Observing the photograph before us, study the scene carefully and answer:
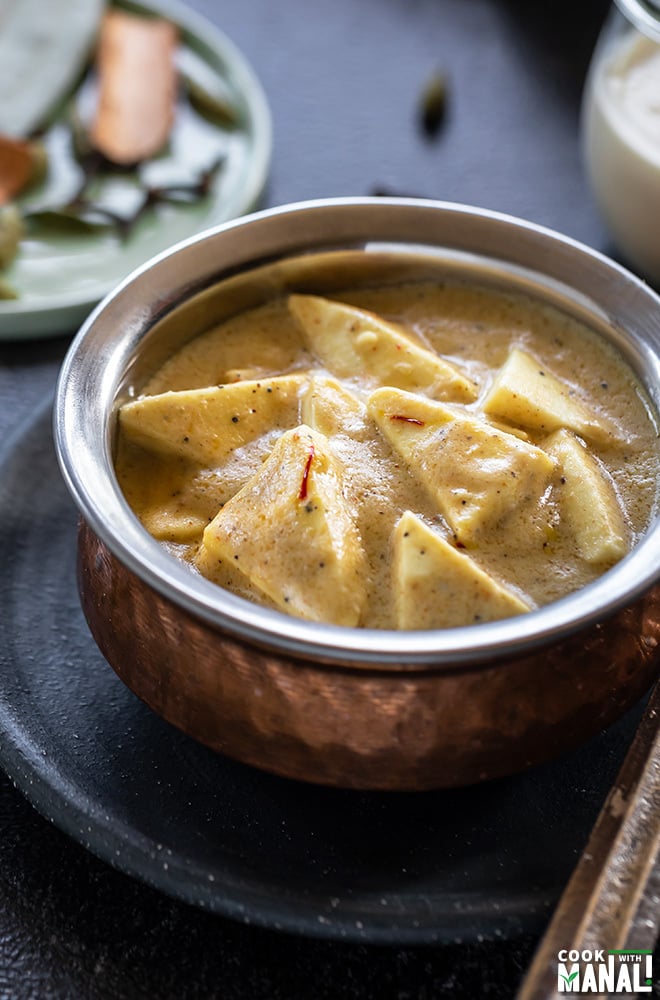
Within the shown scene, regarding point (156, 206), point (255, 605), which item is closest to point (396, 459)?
point (255, 605)

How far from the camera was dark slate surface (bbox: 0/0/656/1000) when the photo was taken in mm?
1586

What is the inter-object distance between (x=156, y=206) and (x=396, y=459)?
159cm

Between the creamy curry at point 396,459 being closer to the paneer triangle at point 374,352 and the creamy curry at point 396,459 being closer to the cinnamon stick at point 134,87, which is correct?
the paneer triangle at point 374,352

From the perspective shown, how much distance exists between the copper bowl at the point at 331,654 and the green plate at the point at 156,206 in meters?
0.89

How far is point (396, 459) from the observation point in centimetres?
174

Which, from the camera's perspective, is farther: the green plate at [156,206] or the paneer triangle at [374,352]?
the green plate at [156,206]

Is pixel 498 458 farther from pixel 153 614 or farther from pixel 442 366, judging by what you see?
pixel 153 614

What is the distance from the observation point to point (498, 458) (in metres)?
1.67

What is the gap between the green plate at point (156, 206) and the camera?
2746 millimetres

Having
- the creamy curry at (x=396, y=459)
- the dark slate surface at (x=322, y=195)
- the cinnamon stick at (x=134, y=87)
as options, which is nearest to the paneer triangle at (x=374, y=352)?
the creamy curry at (x=396, y=459)

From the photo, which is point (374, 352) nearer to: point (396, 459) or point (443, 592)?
point (396, 459)

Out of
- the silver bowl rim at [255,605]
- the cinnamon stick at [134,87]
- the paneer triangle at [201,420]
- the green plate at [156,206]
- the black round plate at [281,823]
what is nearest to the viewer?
the silver bowl rim at [255,605]

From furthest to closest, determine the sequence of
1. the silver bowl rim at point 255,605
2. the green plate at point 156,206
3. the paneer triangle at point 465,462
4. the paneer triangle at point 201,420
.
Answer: the green plate at point 156,206 → the paneer triangle at point 201,420 → the paneer triangle at point 465,462 → the silver bowl rim at point 255,605

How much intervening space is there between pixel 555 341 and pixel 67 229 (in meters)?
1.48
